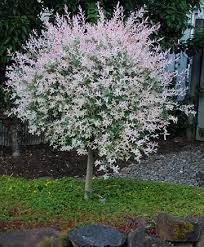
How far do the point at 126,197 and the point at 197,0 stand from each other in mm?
3915

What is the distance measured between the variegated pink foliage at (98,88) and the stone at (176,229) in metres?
0.91

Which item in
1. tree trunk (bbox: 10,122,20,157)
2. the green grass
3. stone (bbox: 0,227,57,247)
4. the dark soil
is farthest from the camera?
tree trunk (bbox: 10,122,20,157)

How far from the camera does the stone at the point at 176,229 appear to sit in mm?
4105

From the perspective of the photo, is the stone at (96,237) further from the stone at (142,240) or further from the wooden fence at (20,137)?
the wooden fence at (20,137)

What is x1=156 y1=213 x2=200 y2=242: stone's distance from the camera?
13.5 ft

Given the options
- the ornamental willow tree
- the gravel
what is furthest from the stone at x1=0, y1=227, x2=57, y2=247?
the gravel

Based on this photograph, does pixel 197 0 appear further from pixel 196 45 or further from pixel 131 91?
pixel 131 91

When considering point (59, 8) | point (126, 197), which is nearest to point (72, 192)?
point (126, 197)

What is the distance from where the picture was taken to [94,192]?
575 centimetres

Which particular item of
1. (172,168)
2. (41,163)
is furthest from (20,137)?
(172,168)

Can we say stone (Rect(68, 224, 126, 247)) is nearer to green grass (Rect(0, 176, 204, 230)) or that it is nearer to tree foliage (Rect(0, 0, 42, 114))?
green grass (Rect(0, 176, 204, 230))

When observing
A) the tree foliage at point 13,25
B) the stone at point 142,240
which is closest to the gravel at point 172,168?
the tree foliage at point 13,25

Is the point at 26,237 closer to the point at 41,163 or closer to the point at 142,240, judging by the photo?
the point at 142,240

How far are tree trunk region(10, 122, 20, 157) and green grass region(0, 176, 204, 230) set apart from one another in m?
1.50
